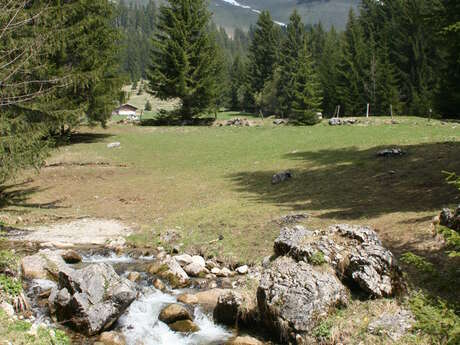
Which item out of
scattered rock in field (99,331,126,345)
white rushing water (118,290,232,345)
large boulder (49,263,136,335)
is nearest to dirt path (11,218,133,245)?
large boulder (49,263,136,335)

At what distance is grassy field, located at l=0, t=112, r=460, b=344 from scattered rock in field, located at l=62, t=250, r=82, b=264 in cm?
213

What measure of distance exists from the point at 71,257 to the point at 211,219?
494 centimetres

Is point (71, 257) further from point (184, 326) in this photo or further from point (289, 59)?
point (289, 59)

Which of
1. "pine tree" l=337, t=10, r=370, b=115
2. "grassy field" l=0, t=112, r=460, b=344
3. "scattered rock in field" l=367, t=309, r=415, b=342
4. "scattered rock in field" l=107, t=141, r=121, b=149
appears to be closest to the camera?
"scattered rock in field" l=367, t=309, r=415, b=342

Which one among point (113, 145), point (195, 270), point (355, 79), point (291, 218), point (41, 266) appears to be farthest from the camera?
point (355, 79)

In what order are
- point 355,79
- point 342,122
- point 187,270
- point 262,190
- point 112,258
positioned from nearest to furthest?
point 187,270, point 112,258, point 262,190, point 342,122, point 355,79

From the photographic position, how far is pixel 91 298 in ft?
29.2

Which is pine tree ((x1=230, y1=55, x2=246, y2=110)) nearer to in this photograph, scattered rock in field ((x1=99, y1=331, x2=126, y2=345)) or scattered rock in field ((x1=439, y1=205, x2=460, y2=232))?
scattered rock in field ((x1=439, y1=205, x2=460, y2=232))

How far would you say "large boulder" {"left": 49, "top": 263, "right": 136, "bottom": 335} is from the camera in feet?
28.1

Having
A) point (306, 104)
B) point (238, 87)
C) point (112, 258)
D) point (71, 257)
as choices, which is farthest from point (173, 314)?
point (238, 87)

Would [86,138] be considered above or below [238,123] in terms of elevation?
below

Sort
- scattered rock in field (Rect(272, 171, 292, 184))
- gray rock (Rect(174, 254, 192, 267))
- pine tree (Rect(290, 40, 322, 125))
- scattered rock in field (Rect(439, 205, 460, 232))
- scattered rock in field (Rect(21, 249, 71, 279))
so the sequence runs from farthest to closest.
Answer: pine tree (Rect(290, 40, 322, 125)) < scattered rock in field (Rect(272, 171, 292, 184)) < gray rock (Rect(174, 254, 192, 267)) < scattered rock in field (Rect(21, 249, 71, 279)) < scattered rock in field (Rect(439, 205, 460, 232))

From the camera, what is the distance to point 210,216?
52.7ft

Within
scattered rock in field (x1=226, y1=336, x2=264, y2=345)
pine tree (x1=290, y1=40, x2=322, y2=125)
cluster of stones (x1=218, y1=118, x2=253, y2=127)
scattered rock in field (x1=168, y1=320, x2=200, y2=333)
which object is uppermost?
pine tree (x1=290, y1=40, x2=322, y2=125)
